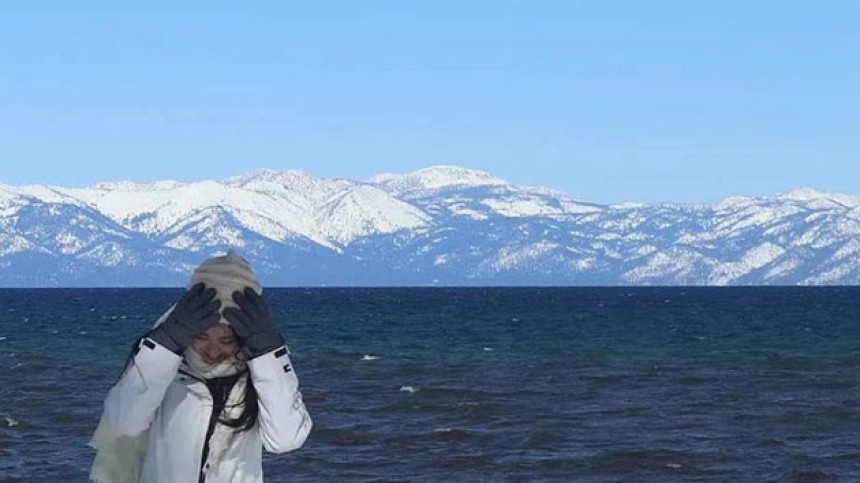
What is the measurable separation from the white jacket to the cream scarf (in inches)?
1.4

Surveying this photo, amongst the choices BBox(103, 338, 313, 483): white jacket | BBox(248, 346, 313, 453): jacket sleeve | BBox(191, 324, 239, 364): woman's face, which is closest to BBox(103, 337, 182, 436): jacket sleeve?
BBox(103, 338, 313, 483): white jacket

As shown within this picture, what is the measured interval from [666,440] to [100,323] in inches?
2944

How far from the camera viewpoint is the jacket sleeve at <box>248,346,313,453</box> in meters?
5.11

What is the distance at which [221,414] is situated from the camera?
534 centimetres

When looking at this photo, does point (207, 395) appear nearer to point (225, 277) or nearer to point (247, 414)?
point (247, 414)

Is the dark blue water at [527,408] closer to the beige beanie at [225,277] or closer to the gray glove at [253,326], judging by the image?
the beige beanie at [225,277]

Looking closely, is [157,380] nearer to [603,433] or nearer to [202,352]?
[202,352]

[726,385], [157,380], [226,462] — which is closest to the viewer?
[157,380]

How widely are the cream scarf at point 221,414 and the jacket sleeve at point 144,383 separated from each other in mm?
58

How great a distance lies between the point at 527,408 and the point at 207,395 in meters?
32.5

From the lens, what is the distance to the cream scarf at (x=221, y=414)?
5.21 metres

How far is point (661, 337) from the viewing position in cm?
7800

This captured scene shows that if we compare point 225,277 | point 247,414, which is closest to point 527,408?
point 247,414

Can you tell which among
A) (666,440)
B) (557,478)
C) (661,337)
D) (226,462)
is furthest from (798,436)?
(661,337)
